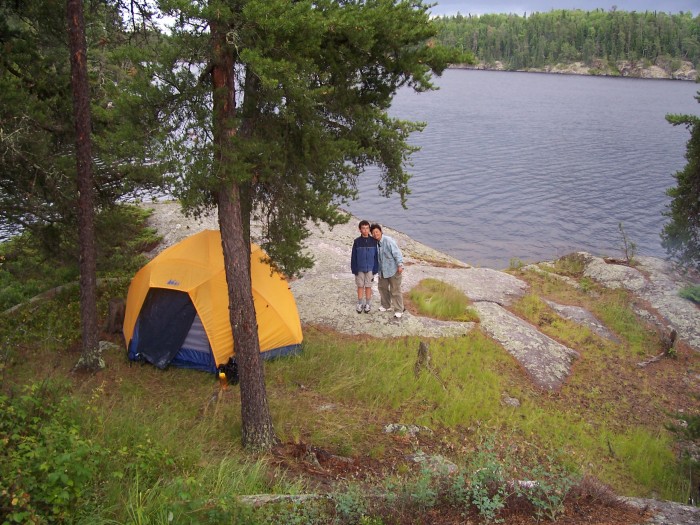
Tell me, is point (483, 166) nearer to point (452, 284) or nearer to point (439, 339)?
point (452, 284)

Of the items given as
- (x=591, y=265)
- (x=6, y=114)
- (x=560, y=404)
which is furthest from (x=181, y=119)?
(x=591, y=265)

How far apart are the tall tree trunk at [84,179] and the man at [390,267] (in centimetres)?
609

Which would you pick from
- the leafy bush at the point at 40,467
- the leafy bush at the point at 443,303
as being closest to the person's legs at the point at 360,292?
the leafy bush at the point at 443,303

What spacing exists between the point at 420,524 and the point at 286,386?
18.4 ft

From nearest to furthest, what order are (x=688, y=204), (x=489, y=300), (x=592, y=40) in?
1. (x=688, y=204)
2. (x=489, y=300)
3. (x=592, y=40)

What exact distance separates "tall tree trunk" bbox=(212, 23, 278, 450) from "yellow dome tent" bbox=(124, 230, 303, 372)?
2642 mm

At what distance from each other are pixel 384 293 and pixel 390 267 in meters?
1.01

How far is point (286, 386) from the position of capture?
1053 cm

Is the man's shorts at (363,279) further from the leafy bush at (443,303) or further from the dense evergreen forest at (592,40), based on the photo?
the dense evergreen forest at (592,40)

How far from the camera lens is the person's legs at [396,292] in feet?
44.1

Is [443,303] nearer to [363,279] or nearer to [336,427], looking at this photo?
[363,279]

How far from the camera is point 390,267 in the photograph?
13.3 metres

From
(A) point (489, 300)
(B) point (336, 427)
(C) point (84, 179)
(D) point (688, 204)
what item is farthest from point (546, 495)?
(D) point (688, 204)

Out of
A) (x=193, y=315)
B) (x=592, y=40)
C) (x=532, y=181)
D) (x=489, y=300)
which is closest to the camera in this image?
(x=193, y=315)
